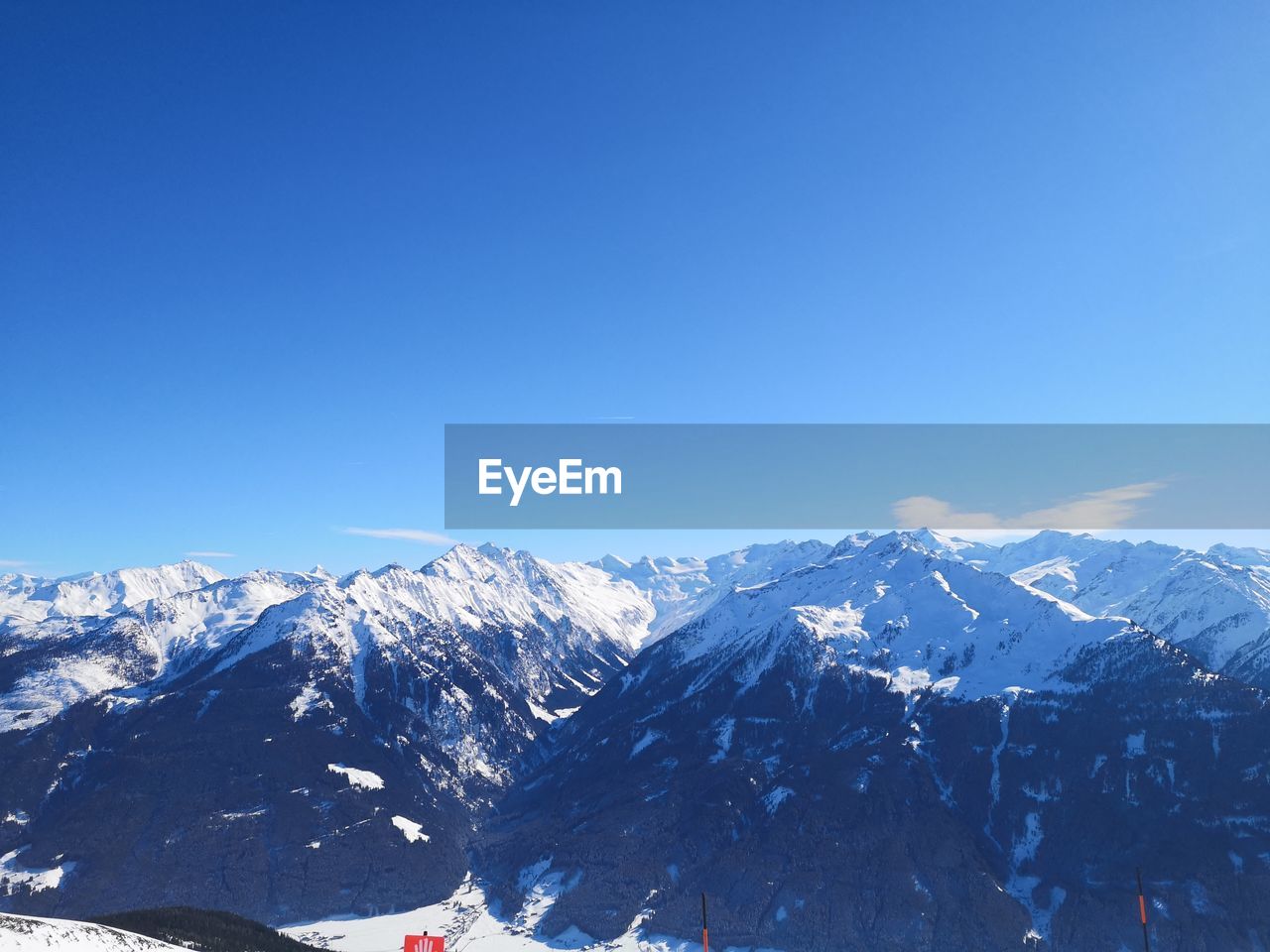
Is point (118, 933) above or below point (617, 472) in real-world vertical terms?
below

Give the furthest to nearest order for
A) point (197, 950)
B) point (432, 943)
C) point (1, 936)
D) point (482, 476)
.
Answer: point (197, 950), point (482, 476), point (1, 936), point (432, 943)

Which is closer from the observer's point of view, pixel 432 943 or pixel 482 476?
pixel 432 943

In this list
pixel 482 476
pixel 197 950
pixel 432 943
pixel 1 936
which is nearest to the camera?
pixel 432 943

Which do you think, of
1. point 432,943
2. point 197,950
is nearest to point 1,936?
point 197,950

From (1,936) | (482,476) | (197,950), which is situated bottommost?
(197,950)

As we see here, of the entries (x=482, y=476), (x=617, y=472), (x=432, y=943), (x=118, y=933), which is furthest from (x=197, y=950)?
(x=617, y=472)

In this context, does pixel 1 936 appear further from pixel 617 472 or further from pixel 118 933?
Result: pixel 617 472
